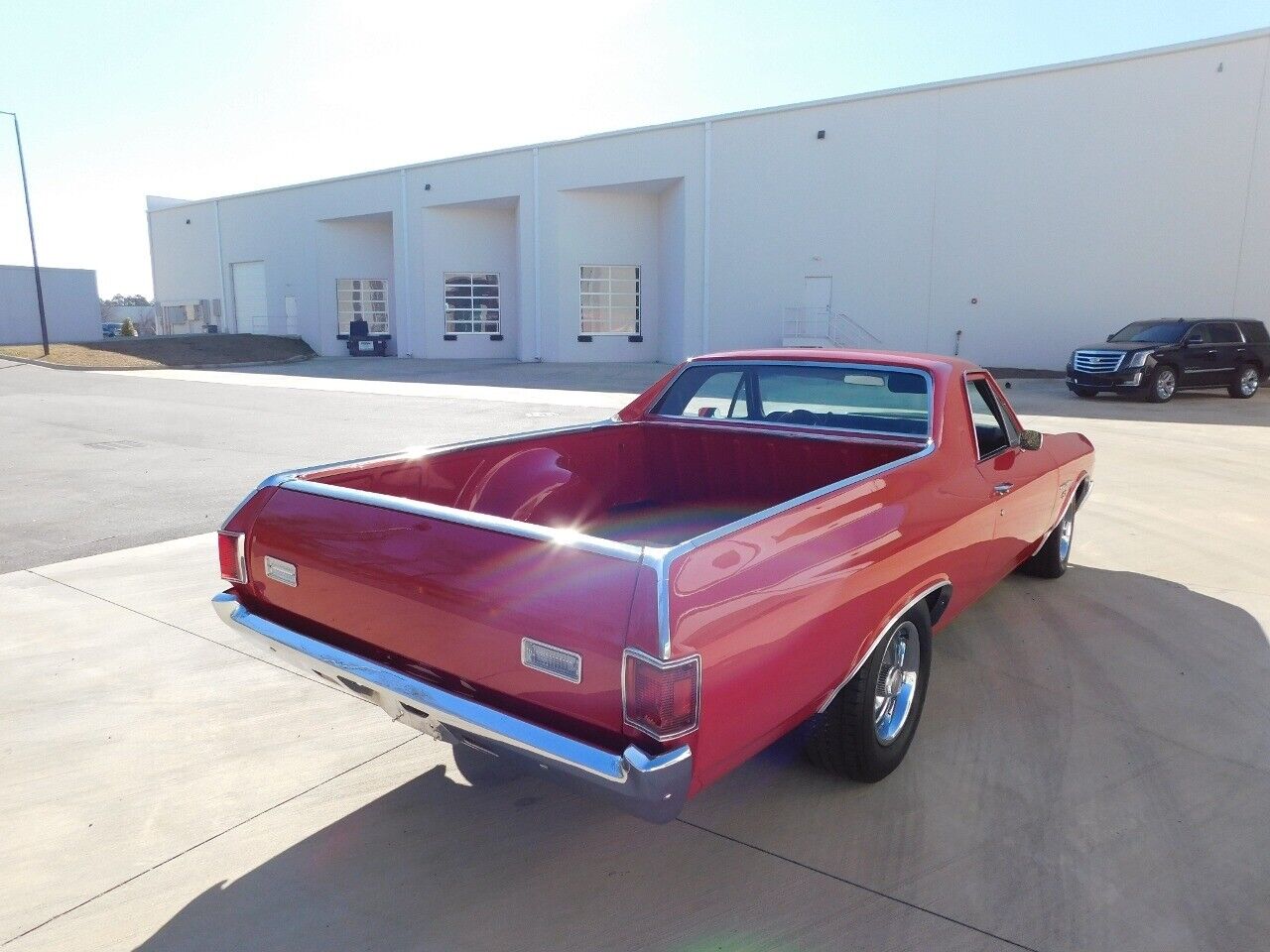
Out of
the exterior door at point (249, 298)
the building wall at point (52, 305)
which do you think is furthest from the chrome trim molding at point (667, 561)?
the building wall at point (52, 305)

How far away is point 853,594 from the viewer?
2734mm

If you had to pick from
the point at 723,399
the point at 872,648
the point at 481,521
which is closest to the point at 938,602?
the point at 872,648

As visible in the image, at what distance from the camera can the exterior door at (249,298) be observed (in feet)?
128

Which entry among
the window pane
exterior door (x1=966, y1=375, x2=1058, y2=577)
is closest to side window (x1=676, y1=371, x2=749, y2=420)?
exterior door (x1=966, y1=375, x2=1058, y2=577)

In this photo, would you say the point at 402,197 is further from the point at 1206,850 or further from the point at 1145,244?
the point at 1206,850

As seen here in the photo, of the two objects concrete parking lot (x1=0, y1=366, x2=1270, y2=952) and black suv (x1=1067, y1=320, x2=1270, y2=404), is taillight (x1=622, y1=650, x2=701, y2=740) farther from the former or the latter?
black suv (x1=1067, y1=320, x2=1270, y2=404)

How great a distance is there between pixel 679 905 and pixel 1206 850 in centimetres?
178

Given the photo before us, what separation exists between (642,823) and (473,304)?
1241 inches

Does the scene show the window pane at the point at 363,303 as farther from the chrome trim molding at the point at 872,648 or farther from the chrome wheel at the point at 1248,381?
the chrome trim molding at the point at 872,648

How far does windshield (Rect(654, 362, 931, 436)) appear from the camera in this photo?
4152 millimetres

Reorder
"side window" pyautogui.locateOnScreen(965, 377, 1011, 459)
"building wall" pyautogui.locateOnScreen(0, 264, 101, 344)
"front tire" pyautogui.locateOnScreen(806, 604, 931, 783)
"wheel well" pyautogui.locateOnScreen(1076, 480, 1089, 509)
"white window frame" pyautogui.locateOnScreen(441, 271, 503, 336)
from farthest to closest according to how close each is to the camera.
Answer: "building wall" pyautogui.locateOnScreen(0, 264, 101, 344) < "white window frame" pyautogui.locateOnScreen(441, 271, 503, 336) < "wheel well" pyautogui.locateOnScreen(1076, 480, 1089, 509) < "side window" pyautogui.locateOnScreen(965, 377, 1011, 459) < "front tire" pyautogui.locateOnScreen(806, 604, 931, 783)

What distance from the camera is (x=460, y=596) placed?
246 centimetres

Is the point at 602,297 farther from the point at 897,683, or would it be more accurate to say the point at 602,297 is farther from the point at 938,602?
the point at 897,683

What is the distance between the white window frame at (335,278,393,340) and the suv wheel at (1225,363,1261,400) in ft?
94.5
